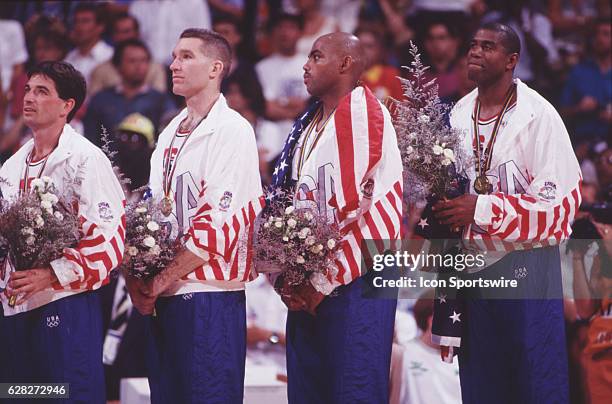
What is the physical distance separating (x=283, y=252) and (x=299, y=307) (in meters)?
0.32

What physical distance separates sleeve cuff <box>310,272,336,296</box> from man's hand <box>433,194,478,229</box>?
683 mm

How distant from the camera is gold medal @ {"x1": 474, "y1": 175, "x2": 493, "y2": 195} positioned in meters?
5.54

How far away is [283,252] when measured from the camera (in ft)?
17.1

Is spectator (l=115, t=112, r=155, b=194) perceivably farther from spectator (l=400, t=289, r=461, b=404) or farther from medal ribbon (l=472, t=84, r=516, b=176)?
medal ribbon (l=472, t=84, r=516, b=176)

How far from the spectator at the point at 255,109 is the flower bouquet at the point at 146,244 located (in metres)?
4.07

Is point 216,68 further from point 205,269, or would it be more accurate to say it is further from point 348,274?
point 348,274

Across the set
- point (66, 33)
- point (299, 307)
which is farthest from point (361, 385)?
point (66, 33)

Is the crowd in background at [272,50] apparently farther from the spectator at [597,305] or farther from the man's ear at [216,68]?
the man's ear at [216,68]

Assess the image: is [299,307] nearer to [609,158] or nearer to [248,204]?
[248,204]

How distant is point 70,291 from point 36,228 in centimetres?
37

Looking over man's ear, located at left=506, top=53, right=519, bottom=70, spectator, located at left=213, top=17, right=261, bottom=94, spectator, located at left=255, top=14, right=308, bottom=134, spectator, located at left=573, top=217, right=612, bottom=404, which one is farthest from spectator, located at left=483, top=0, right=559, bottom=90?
man's ear, located at left=506, top=53, right=519, bottom=70

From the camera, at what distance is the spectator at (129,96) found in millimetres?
9398

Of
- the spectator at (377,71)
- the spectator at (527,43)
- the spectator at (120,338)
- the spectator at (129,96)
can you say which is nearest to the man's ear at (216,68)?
the spectator at (120,338)

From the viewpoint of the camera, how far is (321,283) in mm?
5262
